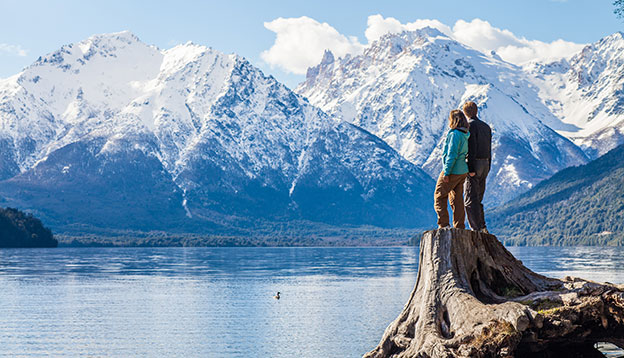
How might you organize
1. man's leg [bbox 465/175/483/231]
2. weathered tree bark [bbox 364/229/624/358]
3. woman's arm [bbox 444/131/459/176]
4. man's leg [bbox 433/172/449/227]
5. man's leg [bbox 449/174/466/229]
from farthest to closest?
1. man's leg [bbox 465/175/483/231]
2. man's leg [bbox 449/174/466/229]
3. man's leg [bbox 433/172/449/227]
4. woman's arm [bbox 444/131/459/176]
5. weathered tree bark [bbox 364/229/624/358]

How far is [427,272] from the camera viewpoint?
3072 cm

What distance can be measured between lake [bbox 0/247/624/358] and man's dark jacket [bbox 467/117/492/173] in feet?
134

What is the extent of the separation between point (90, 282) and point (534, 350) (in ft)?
420

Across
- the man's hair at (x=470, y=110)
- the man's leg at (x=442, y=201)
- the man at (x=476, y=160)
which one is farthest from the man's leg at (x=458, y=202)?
the man's hair at (x=470, y=110)

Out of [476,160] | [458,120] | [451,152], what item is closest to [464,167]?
[476,160]

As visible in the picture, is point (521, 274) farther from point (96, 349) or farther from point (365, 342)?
point (96, 349)

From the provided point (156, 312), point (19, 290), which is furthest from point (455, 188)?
point (19, 290)

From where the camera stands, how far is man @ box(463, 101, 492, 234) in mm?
31688

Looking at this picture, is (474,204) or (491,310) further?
(474,204)

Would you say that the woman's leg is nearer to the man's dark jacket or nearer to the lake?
the man's dark jacket

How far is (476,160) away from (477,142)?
62 centimetres

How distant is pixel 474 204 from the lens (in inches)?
1256

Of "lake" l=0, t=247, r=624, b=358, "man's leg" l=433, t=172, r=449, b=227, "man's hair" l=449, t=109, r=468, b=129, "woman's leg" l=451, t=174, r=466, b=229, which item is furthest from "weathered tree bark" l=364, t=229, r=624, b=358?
"lake" l=0, t=247, r=624, b=358

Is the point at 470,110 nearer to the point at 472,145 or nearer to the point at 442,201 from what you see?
the point at 472,145
